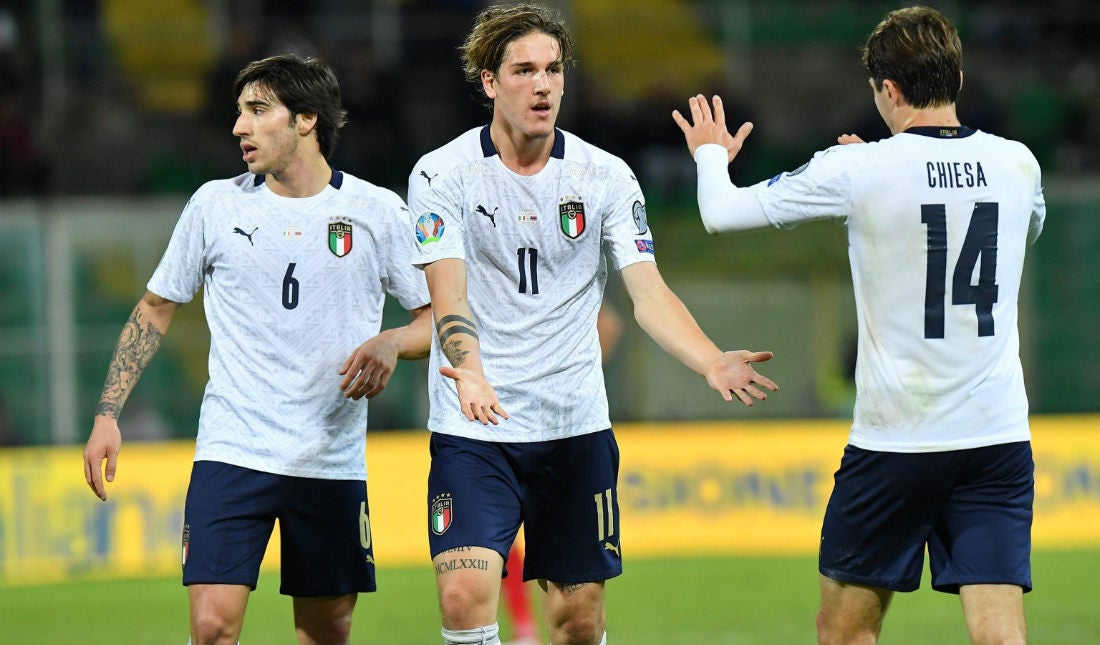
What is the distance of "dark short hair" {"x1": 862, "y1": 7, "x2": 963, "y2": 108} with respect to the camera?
493 cm

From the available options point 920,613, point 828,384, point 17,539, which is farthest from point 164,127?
point 920,613

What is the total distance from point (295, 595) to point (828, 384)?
9.91 m

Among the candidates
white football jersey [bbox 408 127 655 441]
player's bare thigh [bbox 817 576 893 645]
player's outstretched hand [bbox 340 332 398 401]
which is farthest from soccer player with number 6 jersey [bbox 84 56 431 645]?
player's bare thigh [bbox 817 576 893 645]

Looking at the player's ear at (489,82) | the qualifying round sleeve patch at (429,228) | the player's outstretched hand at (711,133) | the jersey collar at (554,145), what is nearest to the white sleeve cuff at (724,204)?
the player's outstretched hand at (711,133)

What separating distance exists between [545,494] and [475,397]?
79 cm

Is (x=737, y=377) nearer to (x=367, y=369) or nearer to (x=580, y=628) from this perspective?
(x=580, y=628)

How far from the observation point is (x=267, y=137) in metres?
5.81

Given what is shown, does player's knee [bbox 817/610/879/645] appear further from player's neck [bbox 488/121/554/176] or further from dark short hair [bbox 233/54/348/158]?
dark short hair [bbox 233/54/348/158]

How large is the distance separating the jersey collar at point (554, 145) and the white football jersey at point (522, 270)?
0.01 m

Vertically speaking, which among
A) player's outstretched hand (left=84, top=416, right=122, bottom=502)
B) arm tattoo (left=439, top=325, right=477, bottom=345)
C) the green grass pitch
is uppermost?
arm tattoo (left=439, top=325, right=477, bottom=345)

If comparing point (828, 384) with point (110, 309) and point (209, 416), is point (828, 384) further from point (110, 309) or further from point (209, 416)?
point (209, 416)

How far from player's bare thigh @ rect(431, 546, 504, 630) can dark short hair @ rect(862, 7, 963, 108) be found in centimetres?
203

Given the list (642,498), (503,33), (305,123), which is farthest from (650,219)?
(503,33)

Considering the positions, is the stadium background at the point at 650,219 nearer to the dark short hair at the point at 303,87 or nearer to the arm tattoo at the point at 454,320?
the dark short hair at the point at 303,87
